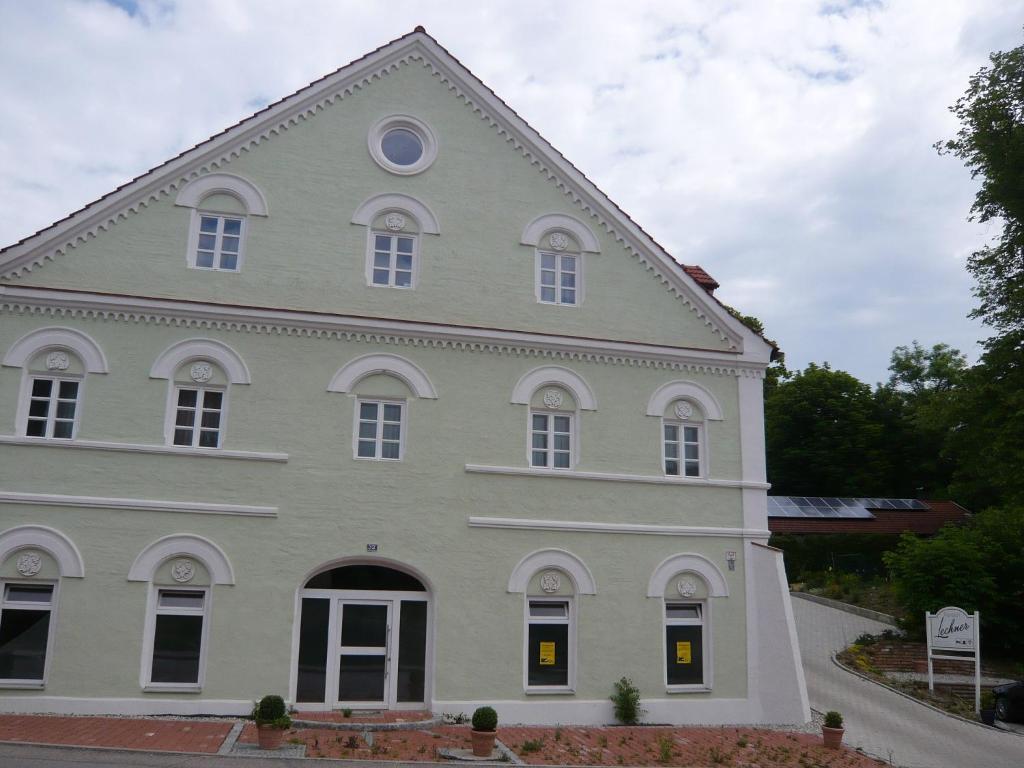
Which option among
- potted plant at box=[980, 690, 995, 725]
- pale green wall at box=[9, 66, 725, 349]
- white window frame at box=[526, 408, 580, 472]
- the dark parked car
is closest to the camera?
pale green wall at box=[9, 66, 725, 349]

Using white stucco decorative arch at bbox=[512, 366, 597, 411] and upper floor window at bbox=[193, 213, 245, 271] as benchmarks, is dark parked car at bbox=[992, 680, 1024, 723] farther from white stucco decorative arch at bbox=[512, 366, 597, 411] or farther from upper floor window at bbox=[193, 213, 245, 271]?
upper floor window at bbox=[193, 213, 245, 271]

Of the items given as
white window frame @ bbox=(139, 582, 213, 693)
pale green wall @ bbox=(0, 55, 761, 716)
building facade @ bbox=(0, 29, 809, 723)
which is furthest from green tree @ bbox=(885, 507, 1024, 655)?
white window frame @ bbox=(139, 582, 213, 693)

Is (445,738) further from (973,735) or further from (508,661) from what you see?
(973,735)

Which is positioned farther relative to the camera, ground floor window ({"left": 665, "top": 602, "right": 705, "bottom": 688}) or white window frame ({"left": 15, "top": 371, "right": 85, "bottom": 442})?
A: ground floor window ({"left": 665, "top": 602, "right": 705, "bottom": 688})

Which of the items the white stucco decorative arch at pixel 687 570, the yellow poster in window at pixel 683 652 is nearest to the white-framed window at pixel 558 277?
the white stucco decorative arch at pixel 687 570

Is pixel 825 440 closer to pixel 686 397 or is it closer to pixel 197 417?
pixel 686 397

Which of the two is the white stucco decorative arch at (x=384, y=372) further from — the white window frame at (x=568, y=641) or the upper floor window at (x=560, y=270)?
the white window frame at (x=568, y=641)

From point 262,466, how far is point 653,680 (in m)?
8.41

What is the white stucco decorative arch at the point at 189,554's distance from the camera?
50.3 ft

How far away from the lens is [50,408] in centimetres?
1557

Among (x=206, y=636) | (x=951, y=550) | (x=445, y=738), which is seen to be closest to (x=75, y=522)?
(x=206, y=636)

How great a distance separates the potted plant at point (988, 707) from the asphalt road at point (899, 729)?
424 mm

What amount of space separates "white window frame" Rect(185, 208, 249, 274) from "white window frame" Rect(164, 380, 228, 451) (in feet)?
7.32

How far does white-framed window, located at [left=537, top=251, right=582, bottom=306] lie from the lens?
60.5ft
